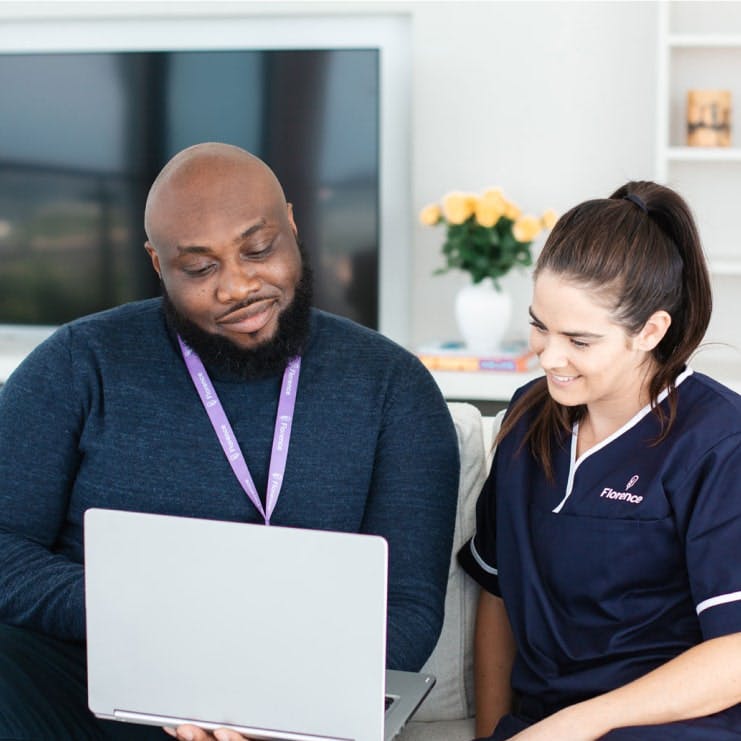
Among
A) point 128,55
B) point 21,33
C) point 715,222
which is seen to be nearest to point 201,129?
point 128,55

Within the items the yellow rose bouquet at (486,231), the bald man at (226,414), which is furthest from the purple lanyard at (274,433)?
the yellow rose bouquet at (486,231)

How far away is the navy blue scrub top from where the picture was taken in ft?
4.34

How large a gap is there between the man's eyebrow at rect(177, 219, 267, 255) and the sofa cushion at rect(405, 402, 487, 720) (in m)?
0.45

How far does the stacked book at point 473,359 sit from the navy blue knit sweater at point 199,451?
1.71m

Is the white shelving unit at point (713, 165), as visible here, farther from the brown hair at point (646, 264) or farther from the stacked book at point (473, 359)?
the brown hair at point (646, 264)

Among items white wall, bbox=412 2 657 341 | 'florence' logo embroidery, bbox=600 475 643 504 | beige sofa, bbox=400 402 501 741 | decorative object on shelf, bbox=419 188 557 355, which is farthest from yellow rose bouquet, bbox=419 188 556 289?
'florence' logo embroidery, bbox=600 475 643 504

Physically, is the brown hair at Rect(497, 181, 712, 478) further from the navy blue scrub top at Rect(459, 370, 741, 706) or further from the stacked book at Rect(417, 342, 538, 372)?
the stacked book at Rect(417, 342, 538, 372)

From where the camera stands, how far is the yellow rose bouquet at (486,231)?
323 cm

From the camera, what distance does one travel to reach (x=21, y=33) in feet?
12.4

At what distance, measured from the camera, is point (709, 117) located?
10.6 feet

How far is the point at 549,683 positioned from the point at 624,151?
228 centimetres

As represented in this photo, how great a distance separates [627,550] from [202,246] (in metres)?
0.65

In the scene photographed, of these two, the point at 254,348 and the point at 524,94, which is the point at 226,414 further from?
the point at 524,94

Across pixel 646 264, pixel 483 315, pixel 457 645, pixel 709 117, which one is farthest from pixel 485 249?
pixel 646 264
